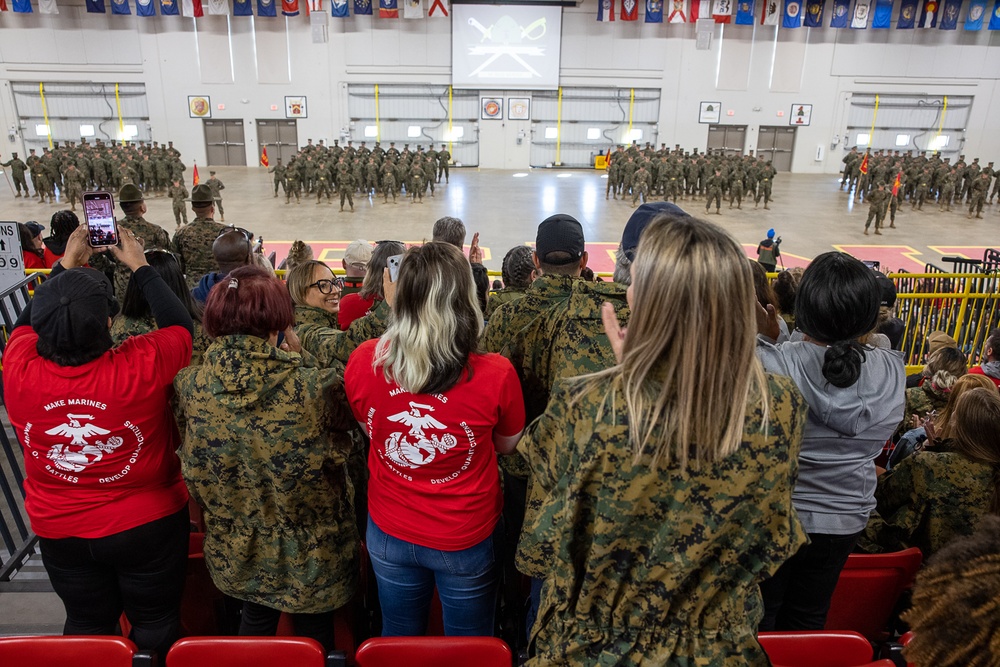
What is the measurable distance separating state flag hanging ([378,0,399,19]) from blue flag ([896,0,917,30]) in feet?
61.2

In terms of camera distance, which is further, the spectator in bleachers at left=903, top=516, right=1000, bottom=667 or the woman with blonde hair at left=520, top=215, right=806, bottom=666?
the woman with blonde hair at left=520, top=215, right=806, bottom=666

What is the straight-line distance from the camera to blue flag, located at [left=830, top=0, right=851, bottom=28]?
24016mm

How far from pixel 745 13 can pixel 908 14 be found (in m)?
6.07

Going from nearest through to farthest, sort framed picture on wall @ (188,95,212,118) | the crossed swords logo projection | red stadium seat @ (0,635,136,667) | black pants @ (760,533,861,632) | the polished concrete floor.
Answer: red stadium seat @ (0,635,136,667), black pants @ (760,533,861,632), the polished concrete floor, the crossed swords logo projection, framed picture on wall @ (188,95,212,118)

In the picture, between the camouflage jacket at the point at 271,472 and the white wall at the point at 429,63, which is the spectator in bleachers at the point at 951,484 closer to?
the camouflage jacket at the point at 271,472

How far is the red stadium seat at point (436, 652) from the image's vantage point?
1.92 metres

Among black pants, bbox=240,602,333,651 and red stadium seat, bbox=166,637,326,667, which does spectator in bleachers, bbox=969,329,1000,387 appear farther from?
red stadium seat, bbox=166,637,326,667

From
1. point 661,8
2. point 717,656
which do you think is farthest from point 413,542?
point 661,8

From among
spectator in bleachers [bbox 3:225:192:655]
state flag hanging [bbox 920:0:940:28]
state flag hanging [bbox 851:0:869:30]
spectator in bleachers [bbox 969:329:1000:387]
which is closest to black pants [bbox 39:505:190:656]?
spectator in bleachers [bbox 3:225:192:655]

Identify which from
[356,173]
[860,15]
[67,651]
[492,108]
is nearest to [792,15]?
[860,15]

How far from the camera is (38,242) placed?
23.6 feet

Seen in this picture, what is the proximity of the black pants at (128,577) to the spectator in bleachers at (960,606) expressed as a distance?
86.0 inches

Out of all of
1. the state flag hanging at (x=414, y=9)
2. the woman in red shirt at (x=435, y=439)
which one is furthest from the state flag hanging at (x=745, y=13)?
the woman in red shirt at (x=435, y=439)

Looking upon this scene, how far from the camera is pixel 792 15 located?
2406cm
